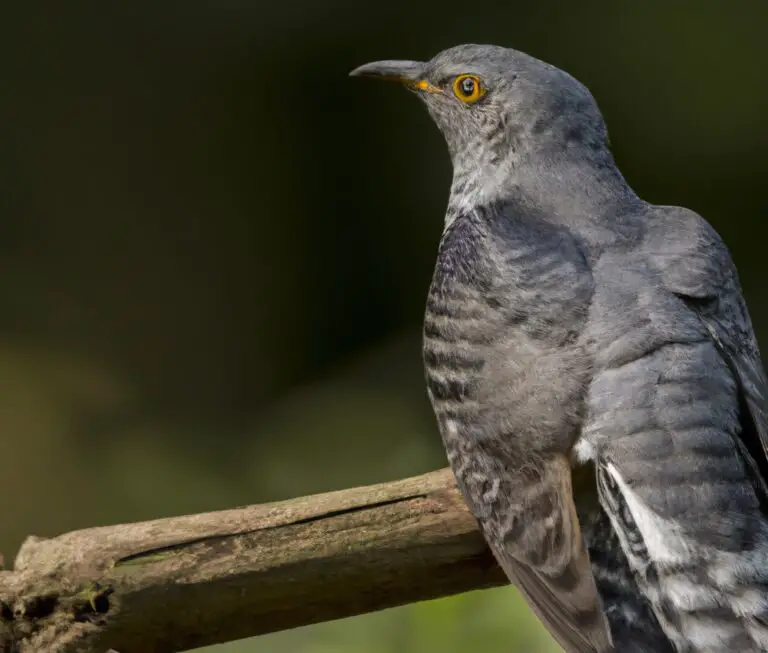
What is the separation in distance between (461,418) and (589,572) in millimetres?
597

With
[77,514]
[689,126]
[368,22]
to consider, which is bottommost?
[77,514]

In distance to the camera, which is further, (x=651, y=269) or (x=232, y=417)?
(x=232, y=417)

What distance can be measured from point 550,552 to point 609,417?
0.39 m

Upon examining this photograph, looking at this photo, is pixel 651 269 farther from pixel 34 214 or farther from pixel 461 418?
pixel 34 214

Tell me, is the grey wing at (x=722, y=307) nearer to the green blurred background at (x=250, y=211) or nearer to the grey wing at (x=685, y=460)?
the grey wing at (x=685, y=460)

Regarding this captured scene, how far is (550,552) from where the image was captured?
9.52 ft

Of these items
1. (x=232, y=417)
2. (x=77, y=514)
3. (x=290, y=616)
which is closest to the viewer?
(x=290, y=616)

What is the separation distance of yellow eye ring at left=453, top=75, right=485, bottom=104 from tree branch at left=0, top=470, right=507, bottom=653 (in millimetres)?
1635

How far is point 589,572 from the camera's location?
2838 millimetres

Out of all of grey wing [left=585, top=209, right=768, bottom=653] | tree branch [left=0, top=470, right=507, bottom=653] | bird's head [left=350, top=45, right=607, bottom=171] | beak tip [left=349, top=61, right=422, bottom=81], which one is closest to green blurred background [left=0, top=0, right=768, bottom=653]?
beak tip [left=349, top=61, right=422, bottom=81]

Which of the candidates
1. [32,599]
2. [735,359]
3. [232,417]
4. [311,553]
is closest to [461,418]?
[311,553]

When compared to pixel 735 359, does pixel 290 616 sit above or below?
below

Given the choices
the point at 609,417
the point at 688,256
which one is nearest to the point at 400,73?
the point at 688,256

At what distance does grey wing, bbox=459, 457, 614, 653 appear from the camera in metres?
2.80
